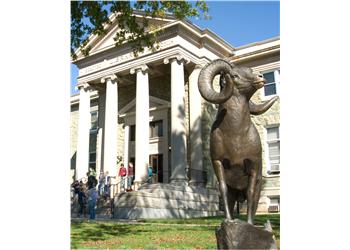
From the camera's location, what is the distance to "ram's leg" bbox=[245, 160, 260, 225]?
4707 mm

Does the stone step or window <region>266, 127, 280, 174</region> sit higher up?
window <region>266, 127, 280, 174</region>

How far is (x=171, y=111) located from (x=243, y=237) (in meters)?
18.6

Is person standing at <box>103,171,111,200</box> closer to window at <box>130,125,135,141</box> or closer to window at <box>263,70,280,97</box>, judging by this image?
window at <box>130,125,135,141</box>

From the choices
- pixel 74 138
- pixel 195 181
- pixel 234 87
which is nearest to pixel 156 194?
pixel 195 181

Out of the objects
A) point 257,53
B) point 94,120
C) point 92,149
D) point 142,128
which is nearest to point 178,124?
point 142,128

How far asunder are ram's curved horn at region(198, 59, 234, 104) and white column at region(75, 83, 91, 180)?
2252 centimetres

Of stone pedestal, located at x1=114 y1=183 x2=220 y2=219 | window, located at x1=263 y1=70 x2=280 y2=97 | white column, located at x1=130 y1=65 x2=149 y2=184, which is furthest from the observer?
window, located at x1=263 y1=70 x2=280 y2=97

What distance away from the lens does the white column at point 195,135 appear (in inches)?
892

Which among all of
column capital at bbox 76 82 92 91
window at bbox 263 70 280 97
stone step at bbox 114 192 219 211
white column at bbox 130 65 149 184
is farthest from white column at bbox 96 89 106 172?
window at bbox 263 70 280 97

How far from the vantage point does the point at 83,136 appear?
26891 mm

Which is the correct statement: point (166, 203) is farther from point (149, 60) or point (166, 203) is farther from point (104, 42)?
point (104, 42)

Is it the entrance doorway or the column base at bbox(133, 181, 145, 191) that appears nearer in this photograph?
the column base at bbox(133, 181, 145, 191)
